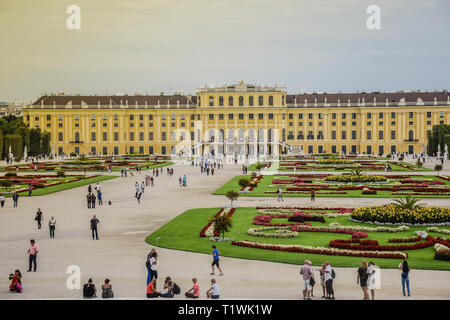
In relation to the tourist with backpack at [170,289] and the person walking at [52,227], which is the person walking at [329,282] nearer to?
the tourist with backpack at [170,289]

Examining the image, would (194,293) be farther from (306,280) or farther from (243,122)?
(243,122)

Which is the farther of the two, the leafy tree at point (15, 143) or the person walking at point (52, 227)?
the leafy tree at point (15, 143)

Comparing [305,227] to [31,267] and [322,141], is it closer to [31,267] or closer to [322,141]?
[31,267]

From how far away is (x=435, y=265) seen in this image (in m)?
19.4

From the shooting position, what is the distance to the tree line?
84.6m

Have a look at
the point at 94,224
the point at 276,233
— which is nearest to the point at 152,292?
the point at 94,224

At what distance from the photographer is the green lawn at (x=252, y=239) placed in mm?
20016

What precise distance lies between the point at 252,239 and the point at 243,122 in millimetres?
90633

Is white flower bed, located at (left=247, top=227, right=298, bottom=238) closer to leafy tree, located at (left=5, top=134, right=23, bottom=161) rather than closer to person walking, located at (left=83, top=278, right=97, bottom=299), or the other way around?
person walking, located at (left=83, top=278, right=97, bottom=299)

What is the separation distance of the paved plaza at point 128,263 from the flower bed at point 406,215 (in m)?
6.84

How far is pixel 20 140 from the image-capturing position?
86.6 m

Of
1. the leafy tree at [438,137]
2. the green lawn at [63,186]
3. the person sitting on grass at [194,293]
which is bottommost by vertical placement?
the green lawn at [63,186]

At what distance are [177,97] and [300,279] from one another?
103730 millimetres

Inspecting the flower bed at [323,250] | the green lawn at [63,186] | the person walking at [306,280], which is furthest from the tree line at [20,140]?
the person walking at [306,280]
